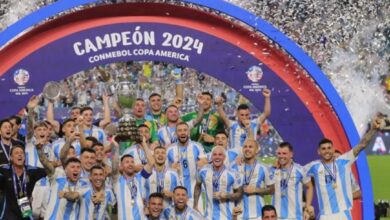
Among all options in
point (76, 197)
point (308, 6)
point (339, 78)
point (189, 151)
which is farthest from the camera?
point (339, 78)

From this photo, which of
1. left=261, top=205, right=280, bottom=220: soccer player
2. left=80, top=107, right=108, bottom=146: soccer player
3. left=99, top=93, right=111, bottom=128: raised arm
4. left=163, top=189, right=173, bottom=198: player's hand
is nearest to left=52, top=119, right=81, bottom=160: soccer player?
left=80, top=107, right=108, bottom=146: soccer player

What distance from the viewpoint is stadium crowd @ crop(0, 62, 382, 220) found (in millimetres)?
11914

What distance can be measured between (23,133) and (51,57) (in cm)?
104

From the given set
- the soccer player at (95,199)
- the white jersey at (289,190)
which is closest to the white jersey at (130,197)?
the soccer player at (95,199)

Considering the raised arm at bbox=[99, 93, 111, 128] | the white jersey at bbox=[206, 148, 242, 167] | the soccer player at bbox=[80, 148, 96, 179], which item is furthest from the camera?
the raised arm at bbox=[99, 93, 111, 128]

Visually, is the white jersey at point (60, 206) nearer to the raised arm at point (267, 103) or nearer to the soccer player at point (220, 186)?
the soccer player at point (220, 186)

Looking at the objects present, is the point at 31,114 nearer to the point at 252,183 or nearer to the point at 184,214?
the point at 184,214

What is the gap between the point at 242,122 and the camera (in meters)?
13.0

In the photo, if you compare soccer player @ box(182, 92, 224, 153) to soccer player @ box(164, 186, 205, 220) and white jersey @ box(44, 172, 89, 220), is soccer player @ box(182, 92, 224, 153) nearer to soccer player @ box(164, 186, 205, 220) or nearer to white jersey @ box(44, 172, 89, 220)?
soccer player @ box(164, 186, 205, 220)

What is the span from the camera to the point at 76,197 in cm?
1193

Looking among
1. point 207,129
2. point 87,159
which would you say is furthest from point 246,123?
point 87,159

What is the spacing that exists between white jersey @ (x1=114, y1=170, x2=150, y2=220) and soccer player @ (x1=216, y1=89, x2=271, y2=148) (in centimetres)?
147

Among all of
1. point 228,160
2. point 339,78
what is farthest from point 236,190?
point 339,78

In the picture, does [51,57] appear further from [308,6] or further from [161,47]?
[308,6]
